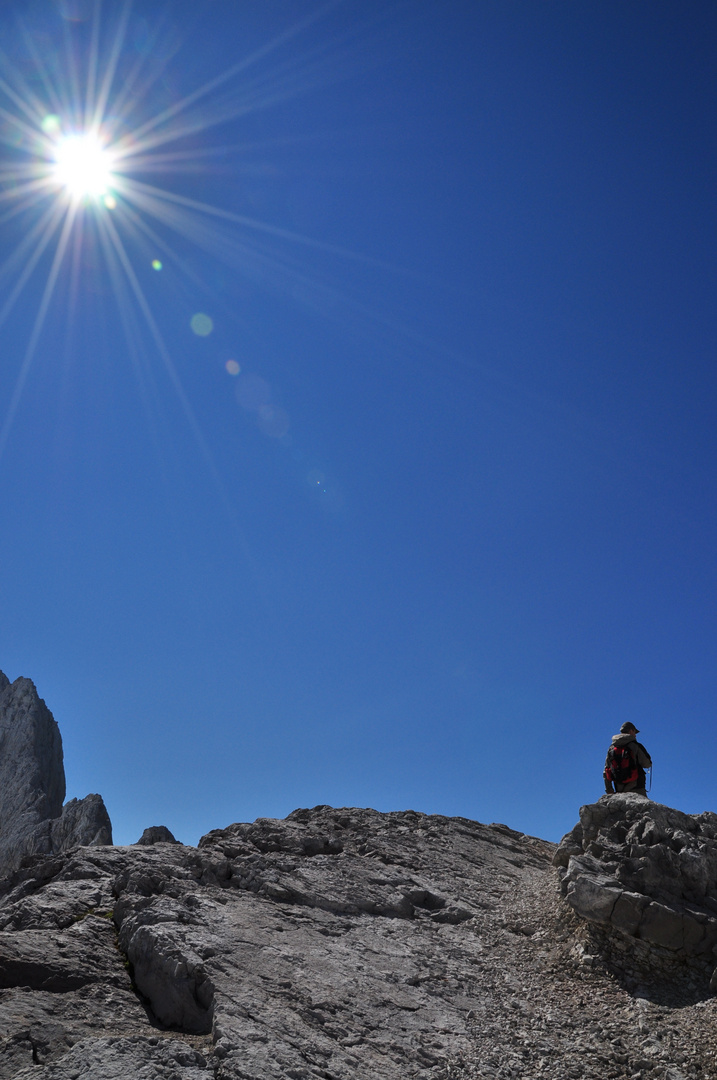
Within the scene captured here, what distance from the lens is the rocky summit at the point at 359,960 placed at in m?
10.9

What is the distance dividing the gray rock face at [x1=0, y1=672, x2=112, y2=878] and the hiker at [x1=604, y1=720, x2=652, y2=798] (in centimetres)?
5844

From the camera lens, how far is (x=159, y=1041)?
10.4 m

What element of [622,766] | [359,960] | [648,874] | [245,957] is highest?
[622,766]

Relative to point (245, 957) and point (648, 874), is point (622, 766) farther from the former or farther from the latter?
point (245, 957)

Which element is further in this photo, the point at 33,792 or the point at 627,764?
the point at 33,792

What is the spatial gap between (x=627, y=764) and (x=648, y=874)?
212 inches

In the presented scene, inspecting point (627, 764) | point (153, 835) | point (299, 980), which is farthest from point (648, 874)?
point (153, 835)

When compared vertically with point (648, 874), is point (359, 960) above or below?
below

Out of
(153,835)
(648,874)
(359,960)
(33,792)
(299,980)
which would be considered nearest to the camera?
(299,980)

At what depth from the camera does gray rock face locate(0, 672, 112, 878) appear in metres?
68.8

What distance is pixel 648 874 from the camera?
16.2 metres

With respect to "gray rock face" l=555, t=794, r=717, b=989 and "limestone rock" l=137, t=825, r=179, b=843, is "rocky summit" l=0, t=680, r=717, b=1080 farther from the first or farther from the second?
"limestone rock" l=137, t=825, r=179, b=843

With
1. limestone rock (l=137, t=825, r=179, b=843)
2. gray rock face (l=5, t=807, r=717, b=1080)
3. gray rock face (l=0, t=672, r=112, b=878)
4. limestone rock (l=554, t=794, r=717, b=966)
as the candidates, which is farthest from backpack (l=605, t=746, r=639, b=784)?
gray rock face (l=0, t=672, r=112, b=878)

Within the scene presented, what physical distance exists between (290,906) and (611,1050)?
26.6 feet
